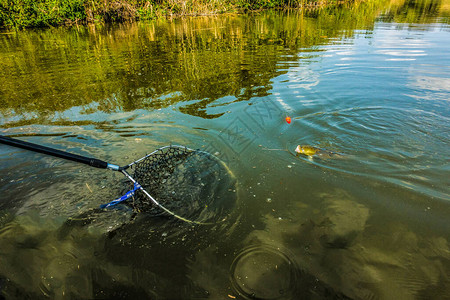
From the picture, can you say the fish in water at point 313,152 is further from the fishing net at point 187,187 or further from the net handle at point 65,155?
the net handle at point 65,155

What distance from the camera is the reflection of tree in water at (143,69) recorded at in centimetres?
686

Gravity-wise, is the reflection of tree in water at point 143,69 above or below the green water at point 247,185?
→ above

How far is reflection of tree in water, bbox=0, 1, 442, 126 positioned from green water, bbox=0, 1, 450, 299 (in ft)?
0.33

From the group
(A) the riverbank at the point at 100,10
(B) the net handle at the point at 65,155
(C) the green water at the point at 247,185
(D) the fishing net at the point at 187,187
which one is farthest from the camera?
(A) the riverbank at the point at 100,10

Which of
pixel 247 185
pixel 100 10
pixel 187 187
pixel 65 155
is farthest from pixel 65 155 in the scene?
pixel 100 10

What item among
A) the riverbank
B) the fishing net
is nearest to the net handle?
the fishing net

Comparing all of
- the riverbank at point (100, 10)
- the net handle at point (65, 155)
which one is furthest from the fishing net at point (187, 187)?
the riverbank at point (100, 10)

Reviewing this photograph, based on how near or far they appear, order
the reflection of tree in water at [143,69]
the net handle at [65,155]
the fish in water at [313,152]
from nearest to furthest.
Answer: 1. the net handle at [65,155]
2. the fish in water at [313,152]
3. the reflection of tree in water at [143,69]

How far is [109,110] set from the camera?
6402mm

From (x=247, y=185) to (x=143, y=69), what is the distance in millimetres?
7680

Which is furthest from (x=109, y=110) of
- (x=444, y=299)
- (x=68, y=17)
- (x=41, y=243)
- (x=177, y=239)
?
(x=68, y=17)

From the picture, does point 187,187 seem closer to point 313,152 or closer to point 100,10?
point 313,152

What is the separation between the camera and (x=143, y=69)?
963cm

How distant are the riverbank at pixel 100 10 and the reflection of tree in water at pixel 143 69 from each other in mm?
6127
